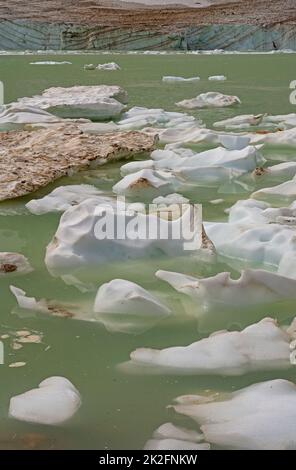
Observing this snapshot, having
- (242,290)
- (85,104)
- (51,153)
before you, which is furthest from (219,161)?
(85,104)

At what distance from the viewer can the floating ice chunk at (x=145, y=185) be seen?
5.80ft

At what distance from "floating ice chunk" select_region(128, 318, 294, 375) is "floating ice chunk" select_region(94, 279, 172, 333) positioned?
3.3 inches

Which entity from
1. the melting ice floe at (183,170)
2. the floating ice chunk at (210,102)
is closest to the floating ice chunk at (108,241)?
the melting ice floe at (183,170)

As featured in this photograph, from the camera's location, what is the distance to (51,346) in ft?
3.07

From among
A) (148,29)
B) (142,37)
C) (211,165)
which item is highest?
(211,165)

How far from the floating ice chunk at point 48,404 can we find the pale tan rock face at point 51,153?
3.00 ft

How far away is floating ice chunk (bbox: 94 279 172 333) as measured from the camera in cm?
99

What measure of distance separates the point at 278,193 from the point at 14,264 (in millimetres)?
741

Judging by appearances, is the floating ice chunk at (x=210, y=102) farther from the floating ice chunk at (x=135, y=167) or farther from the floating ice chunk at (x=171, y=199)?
the floating ice chunk at (x=171, y=199)

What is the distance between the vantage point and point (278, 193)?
172 centimetres

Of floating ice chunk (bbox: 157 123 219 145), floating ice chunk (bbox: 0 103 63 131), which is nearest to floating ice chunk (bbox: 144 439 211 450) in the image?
floating ice chunk (bbox: 157 123 219 145)

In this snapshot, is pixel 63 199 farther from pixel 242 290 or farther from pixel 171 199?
pixel 242 290

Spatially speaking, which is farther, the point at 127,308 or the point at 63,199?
the point at 63,199

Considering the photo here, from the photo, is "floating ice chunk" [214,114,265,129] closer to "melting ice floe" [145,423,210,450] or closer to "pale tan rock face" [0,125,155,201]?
"pale tan rock face" [0,125,155,201]
